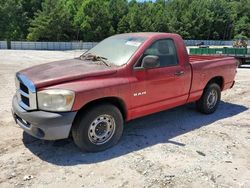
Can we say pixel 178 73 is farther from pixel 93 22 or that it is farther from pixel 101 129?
pixel 93 22

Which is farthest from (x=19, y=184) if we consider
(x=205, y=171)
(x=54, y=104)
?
(x=205, y=171)

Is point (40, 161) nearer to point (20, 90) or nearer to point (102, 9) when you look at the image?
point (20, 90)

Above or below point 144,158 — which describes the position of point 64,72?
above

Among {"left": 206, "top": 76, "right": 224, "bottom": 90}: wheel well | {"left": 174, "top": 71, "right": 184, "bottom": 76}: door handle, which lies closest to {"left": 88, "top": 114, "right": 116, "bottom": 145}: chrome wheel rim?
{"left": 174, "top": 71, "right": 184, "bottom": 76}: door handle

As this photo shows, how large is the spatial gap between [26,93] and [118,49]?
182cm

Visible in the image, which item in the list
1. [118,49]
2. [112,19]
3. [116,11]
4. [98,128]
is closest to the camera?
[98,128]

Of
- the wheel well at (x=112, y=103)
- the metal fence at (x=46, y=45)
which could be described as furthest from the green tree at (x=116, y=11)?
the wheel well at (x=112, y=103)

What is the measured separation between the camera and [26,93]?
4500 mm

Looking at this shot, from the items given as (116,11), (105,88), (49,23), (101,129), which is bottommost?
(101,129)

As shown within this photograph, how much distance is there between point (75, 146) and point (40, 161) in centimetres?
69

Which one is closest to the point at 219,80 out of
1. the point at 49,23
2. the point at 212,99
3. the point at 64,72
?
the point at 212,99

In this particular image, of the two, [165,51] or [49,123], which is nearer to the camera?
[49,123]

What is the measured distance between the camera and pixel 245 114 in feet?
22.9

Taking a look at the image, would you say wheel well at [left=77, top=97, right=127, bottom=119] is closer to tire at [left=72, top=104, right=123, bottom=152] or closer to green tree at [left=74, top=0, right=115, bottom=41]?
tire at [left=72, top=104, right=123, bottom=152]
